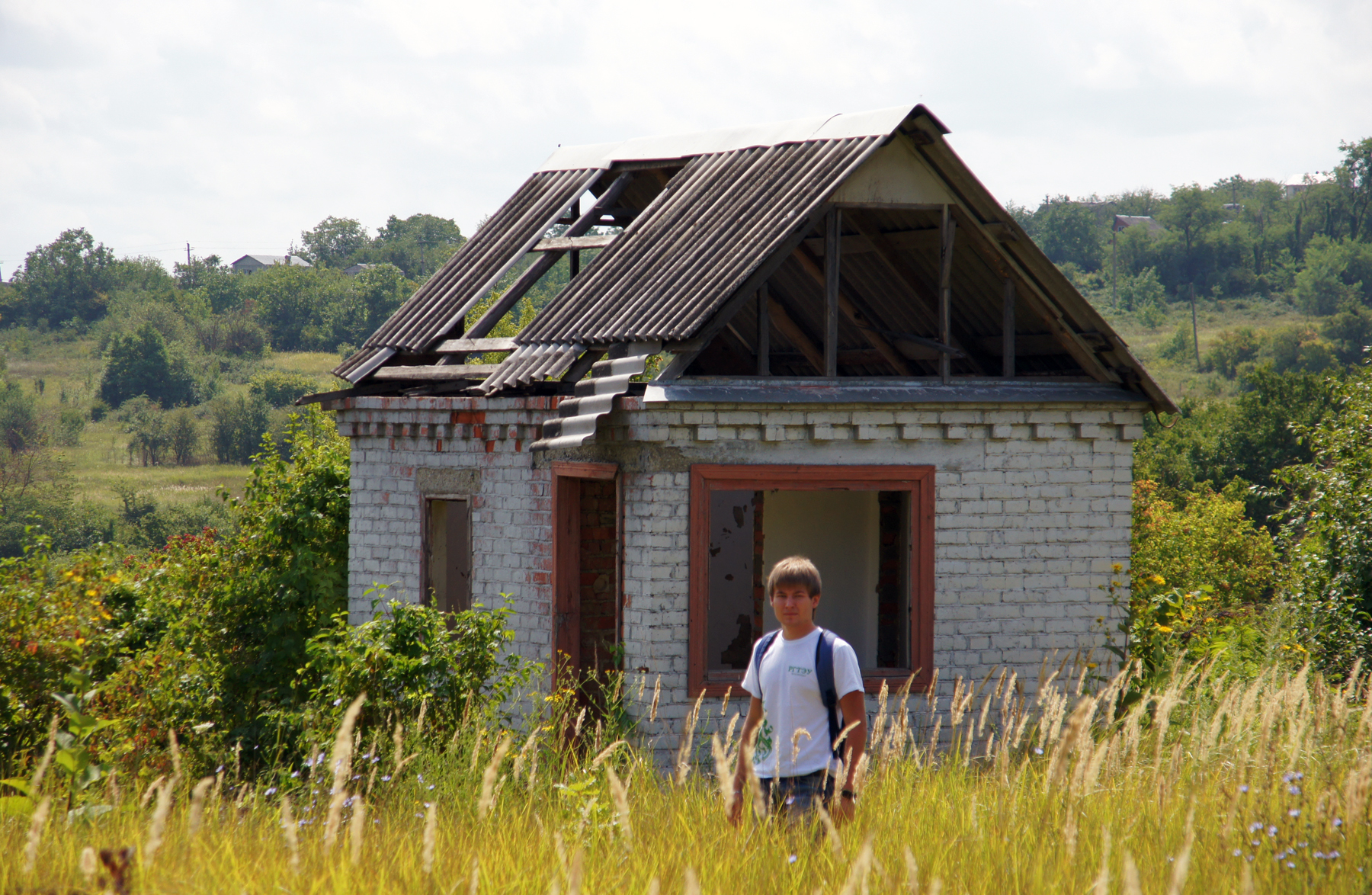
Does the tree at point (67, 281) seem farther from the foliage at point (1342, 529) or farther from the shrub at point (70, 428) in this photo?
the foliage at point (1342, 529)

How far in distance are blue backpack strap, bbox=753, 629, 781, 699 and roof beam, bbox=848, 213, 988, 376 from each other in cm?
573

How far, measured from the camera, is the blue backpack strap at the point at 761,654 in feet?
16.7

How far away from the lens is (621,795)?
338 centimetres

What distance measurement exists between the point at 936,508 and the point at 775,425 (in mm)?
1381

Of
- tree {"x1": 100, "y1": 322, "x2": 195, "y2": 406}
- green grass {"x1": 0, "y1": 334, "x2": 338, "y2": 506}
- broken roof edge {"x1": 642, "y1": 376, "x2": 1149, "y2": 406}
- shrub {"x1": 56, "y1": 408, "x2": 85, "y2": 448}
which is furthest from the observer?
tree {"x1": 100, "y1": 322, "x2": 195, "y2": 406}

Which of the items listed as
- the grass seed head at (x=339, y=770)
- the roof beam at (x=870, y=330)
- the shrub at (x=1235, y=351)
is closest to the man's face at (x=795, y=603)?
the grass seed head at (x=339, y=770)

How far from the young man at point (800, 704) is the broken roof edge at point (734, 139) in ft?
15.9

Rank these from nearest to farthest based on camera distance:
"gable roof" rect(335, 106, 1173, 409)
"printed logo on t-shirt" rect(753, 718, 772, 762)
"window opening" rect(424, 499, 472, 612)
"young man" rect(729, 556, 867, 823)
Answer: "young man" rect(729, 556, 867, 823), "printed logo on t-shirt" rect(753, 718, 772, 762), "gable roof" rect(335, 106, 1173, 409), "window opening" rect(424, 499, 472, 612)

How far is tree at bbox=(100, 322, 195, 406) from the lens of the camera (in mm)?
78812

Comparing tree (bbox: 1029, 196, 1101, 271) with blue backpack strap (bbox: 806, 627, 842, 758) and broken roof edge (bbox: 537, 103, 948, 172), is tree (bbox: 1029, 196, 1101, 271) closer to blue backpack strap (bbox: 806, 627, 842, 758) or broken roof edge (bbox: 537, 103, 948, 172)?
broken roof edge (bbox: 537, 103, 948, 172)

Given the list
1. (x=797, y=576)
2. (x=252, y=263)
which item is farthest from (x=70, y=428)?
(x=797, y=576)

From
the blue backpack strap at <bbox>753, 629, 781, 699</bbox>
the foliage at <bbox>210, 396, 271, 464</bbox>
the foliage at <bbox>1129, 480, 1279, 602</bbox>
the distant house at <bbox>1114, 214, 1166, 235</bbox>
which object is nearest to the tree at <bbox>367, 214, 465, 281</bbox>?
the foliage at <bbox>210, 396, 271, 464</bbox>

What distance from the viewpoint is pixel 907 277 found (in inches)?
417

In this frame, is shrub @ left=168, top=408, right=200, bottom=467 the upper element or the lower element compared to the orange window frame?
upper
